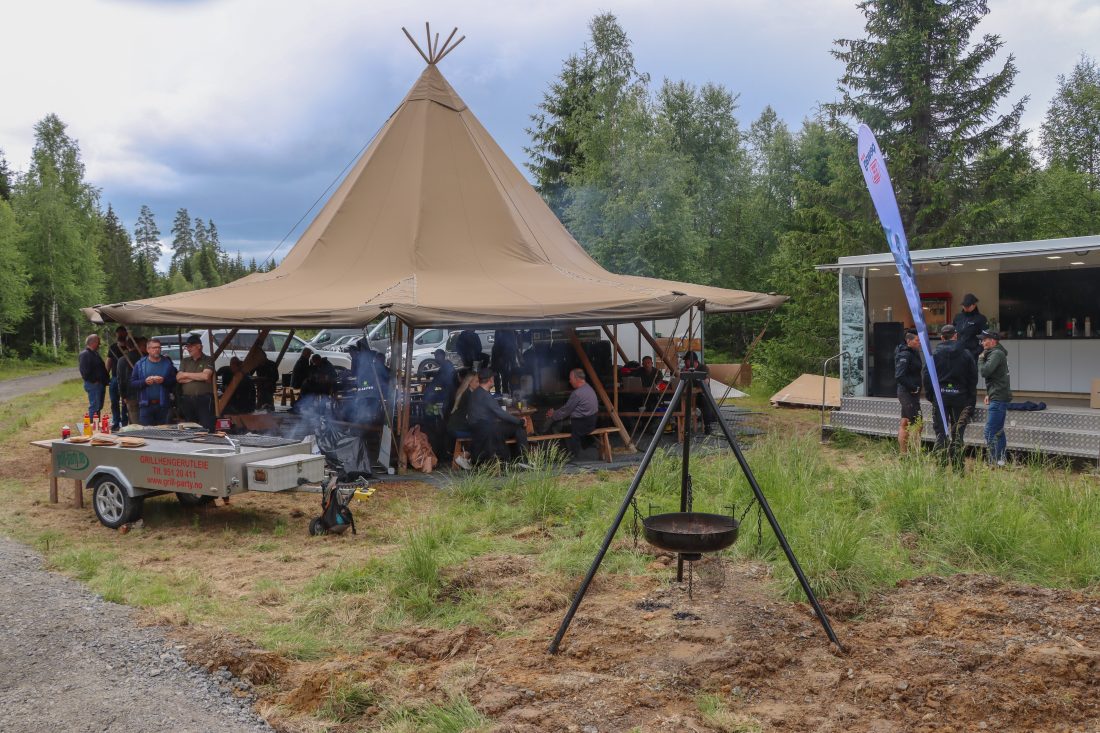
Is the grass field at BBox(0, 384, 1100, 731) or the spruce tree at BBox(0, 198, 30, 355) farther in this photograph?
the spruce tree at BBox(0, 198, 30, 355)

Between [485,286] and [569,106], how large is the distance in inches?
759

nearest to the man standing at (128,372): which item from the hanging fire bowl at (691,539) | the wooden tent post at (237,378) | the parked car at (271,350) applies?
the wooden tent post at (237,378)

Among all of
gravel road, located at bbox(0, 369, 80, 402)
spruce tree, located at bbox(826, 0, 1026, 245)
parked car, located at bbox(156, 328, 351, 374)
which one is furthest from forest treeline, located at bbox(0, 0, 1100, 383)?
parked car, located at bbox(156, 328, 351, 374)

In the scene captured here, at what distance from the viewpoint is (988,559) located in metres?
5.30

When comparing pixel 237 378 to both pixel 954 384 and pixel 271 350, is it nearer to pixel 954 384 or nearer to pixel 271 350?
pixel 954 384

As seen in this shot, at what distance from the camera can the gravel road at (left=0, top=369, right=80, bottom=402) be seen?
2186 centimetres

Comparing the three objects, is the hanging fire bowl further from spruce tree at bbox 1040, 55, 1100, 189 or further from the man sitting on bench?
spruce tree at bbox 1040, 55, 1100, 189

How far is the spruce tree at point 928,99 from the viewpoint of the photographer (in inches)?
709

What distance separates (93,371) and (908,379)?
11.2 m

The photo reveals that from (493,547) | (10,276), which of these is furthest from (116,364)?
(10,276)

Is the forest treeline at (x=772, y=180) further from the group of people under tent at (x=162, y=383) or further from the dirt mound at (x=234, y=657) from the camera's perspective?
the dirt mound at (x=234, y=657)

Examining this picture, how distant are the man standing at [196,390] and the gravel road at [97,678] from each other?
4.89m

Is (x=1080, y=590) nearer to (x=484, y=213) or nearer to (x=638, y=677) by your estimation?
(x=638, y=677)

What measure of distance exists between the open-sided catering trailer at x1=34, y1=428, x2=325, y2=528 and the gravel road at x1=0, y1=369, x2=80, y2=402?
50.6 ft
